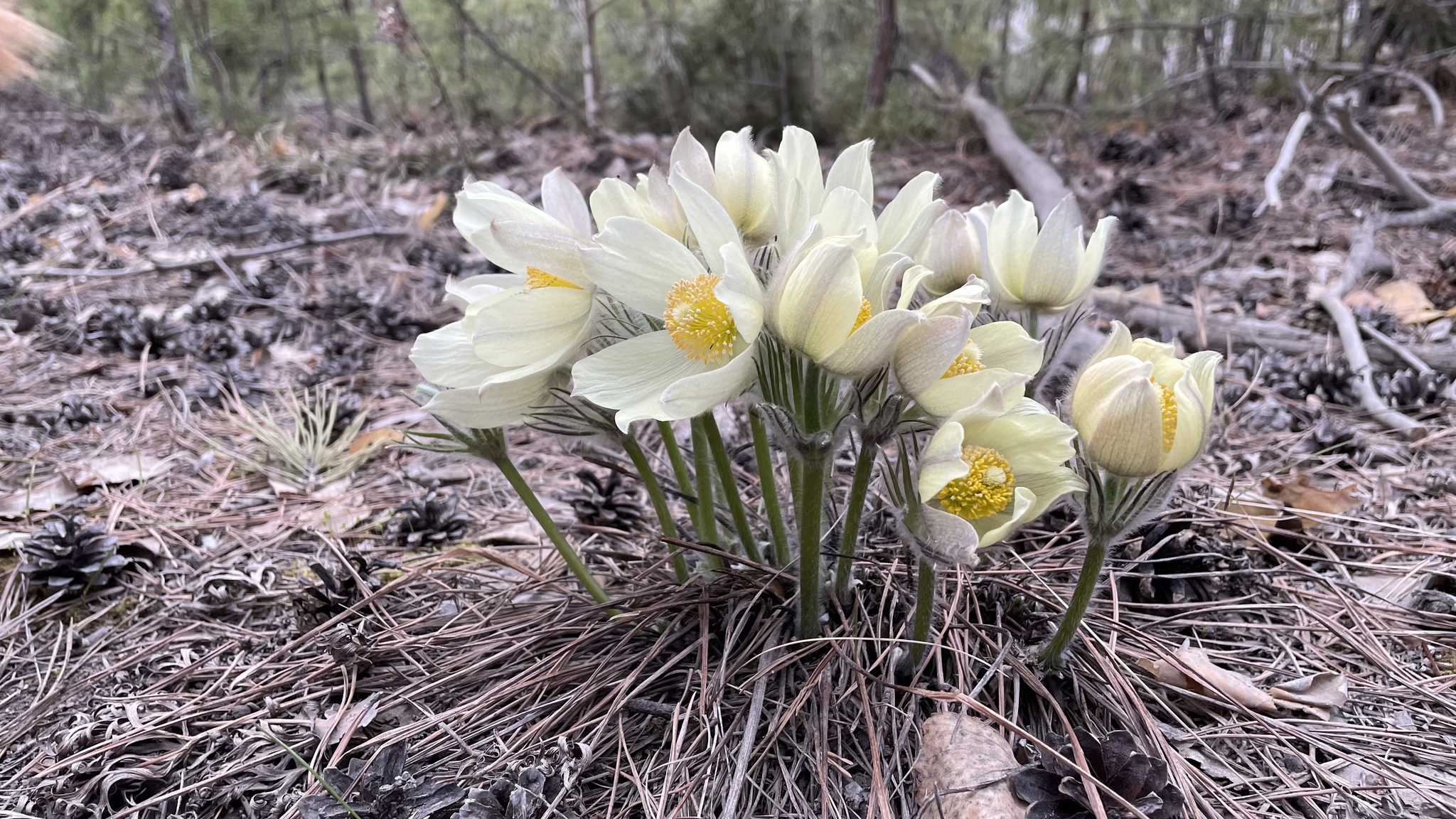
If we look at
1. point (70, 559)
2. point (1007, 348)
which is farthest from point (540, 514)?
point (70, 559)

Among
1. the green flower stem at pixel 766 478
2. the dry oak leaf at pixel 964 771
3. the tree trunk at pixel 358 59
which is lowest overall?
the dry oak leaf at pixel 964 771

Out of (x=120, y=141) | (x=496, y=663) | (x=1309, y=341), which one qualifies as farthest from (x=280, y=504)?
(x=120, y=141)

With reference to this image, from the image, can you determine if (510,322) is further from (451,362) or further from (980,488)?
(980,488)

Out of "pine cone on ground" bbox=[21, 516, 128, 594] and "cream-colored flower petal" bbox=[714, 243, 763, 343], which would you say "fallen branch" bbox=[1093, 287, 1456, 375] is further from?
"pine cone on ground" bbox=[21, 516, 128, 594]

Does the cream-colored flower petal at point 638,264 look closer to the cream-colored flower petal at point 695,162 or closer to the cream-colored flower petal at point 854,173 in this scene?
the cream-colored flower petal at point 695,162

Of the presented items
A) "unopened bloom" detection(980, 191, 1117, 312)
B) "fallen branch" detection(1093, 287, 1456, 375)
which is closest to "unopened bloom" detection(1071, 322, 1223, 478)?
"unopened bloom" detection(980, 191, 1117, 312)

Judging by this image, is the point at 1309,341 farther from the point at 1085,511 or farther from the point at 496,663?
the point at 496,663

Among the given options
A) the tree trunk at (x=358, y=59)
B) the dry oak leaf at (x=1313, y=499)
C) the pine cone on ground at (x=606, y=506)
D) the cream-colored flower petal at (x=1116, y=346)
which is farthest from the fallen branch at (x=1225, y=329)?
the tree trunk at (x=358, y=59)
